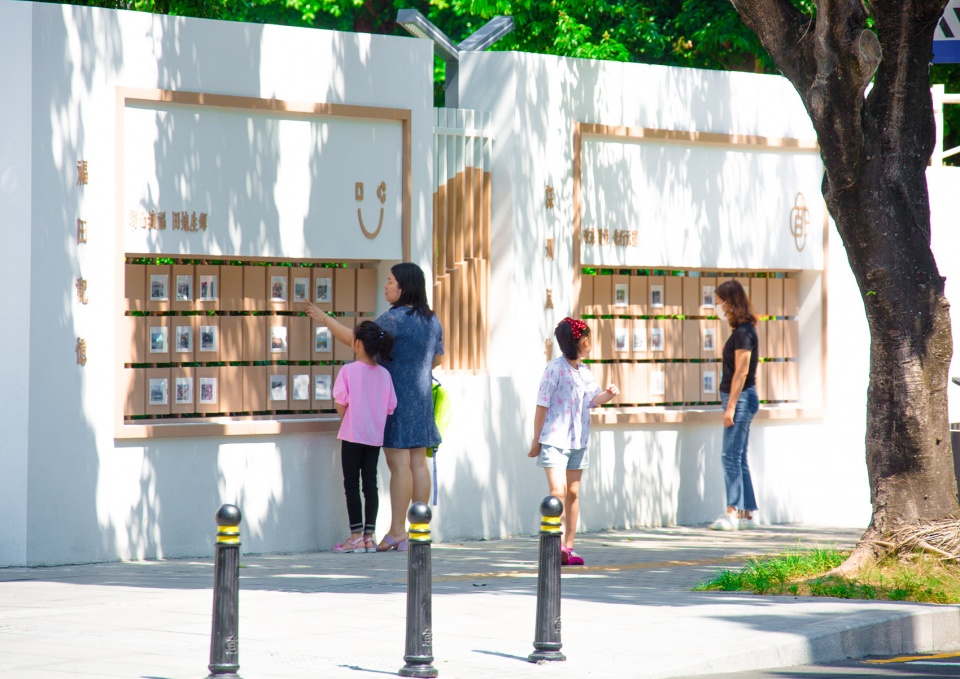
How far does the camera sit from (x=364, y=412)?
12.2 meters

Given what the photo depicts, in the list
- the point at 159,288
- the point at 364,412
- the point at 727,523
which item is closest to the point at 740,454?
the point at 727,523

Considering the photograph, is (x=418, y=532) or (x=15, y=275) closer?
(x=418, y=532)

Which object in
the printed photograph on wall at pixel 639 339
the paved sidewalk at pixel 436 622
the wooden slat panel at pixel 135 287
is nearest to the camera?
the paved sidewalk at pixel 436 622

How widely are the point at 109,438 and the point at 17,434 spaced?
0.68 meters

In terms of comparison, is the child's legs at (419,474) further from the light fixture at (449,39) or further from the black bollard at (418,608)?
the black bollard at (418,608)

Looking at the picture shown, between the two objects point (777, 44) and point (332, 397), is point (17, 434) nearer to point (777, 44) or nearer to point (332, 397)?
point (332, 397)

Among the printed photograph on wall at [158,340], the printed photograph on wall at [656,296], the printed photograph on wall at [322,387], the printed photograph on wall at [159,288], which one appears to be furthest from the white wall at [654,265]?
the printed photograph on wall at [159,288]

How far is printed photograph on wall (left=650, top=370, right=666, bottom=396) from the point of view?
585 inches

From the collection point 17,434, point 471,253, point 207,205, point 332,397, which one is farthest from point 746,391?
point 17,434

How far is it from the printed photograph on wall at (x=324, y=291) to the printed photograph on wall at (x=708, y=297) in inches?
161

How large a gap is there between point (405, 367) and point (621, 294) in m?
3.09

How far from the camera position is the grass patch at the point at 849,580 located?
32.1 ft

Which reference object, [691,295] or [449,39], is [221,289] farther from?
[691,295]

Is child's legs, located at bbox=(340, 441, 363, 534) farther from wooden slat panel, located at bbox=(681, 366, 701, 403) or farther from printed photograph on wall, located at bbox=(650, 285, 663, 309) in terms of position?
wooden slat panel, located at bbox=(681, 366, 701, 403)
